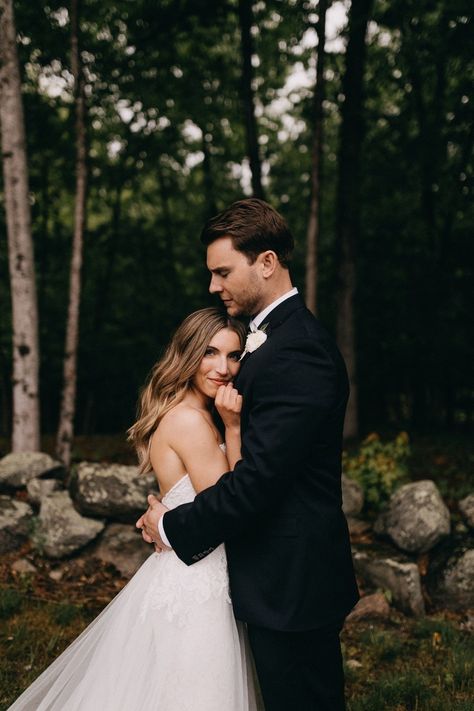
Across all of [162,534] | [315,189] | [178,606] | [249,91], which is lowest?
[178,606]

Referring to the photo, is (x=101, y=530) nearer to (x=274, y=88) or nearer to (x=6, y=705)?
(x=6, y=705)

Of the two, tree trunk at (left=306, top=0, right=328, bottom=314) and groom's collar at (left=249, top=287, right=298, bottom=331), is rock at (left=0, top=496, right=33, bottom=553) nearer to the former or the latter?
groom's collar at (left=249, top=287, right=298, bottom=331)

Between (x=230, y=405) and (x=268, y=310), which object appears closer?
(x=230, y=405)

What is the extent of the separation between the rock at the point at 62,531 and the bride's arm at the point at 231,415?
340cm

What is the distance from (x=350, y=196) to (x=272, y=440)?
8.79 metres

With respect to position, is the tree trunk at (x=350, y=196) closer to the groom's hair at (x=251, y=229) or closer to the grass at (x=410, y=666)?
the grass at (x=410, y=666)

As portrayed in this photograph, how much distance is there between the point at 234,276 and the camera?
2.95 meters

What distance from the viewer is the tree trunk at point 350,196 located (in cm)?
1016

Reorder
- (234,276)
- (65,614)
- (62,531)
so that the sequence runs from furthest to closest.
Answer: (62,531), (65,614), (234,276)

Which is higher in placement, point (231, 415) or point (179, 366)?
point (179, 366)

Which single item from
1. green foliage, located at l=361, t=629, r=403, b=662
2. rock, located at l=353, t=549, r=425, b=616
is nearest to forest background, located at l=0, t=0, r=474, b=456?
rock, located at l=353, t=549, r=425, b=616

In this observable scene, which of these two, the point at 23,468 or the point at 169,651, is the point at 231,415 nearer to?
the point at 169,651

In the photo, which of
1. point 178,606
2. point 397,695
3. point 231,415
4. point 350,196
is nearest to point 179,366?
point 231,415

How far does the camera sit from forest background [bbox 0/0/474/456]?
8.34 meters
